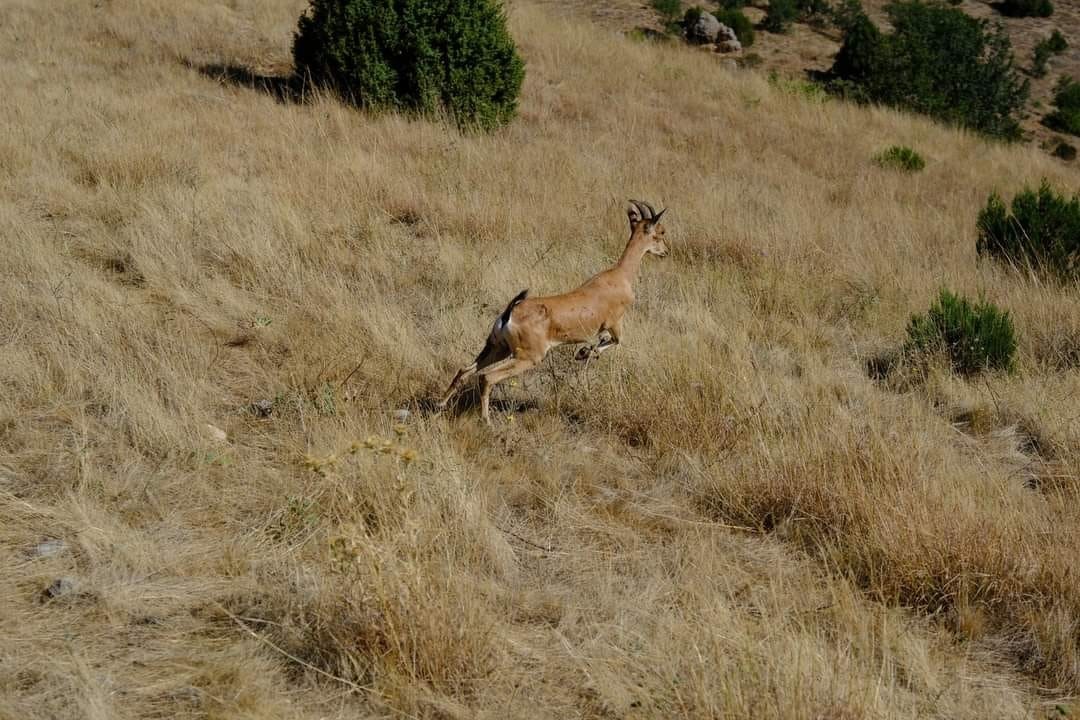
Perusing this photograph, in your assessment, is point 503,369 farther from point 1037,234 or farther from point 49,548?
point 1037,234

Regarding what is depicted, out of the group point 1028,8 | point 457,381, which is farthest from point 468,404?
point 1028,8

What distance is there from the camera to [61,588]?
3.45m

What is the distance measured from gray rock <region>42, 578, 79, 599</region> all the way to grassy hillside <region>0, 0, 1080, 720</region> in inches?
2.3

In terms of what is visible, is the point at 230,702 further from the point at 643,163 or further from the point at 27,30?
the point at 27,30

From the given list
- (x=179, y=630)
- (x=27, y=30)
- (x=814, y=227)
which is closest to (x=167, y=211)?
(x=179, y=630)

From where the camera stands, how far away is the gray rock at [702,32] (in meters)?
23.2

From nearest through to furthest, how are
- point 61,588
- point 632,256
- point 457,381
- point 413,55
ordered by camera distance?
point 61,588 → point 457,381 → point 632,256 → point 413,55

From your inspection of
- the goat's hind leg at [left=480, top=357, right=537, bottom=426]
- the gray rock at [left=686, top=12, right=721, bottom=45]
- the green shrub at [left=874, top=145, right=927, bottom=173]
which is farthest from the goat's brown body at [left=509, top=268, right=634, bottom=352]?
the gray rock at [left=686, top=12, right=721, bottom=45]

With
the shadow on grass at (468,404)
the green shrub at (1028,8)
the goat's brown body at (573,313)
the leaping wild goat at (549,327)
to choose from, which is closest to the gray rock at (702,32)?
the green shrub at (1028,8)

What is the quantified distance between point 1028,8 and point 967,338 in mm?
30023

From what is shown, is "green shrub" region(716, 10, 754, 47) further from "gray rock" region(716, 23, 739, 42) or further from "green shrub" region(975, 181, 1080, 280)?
"green shrub" region(975, 181, 1080, 280)

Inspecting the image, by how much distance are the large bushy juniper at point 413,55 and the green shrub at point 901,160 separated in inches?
227

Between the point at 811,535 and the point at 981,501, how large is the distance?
85cm

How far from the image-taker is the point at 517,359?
16.0 feet
